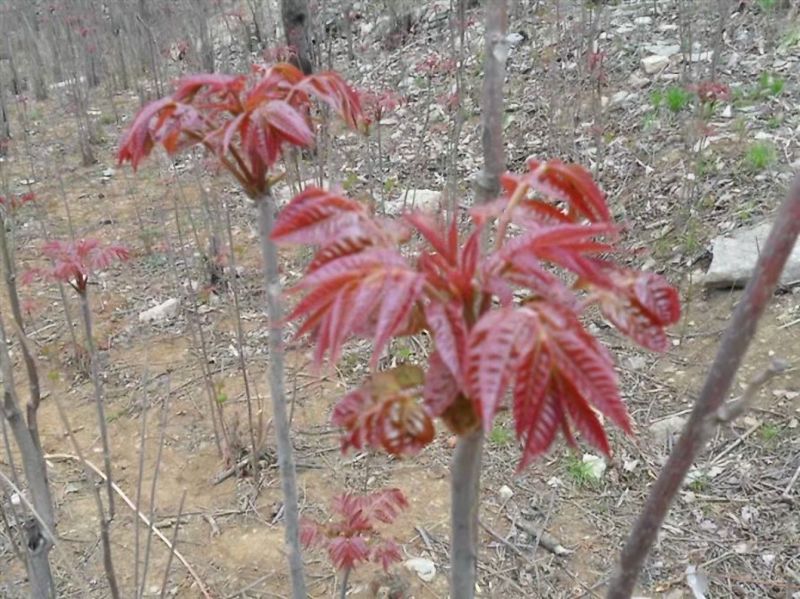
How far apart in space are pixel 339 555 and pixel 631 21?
6.03 m

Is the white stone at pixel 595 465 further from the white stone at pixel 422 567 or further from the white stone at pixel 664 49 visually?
the white stone at pixel 664 49

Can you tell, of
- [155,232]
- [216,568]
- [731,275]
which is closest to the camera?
[216,568]

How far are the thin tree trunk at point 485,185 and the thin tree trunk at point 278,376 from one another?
342 millimetres

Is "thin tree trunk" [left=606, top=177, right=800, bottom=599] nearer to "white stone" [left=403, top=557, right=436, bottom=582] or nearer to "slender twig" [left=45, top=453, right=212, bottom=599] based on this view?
"slender twig" [left=45, top=453, right=212, bottom=599]

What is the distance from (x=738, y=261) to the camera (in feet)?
11.1

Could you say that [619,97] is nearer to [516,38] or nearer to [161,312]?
[516,38]

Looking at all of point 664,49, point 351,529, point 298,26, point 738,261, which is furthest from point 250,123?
point 664,49

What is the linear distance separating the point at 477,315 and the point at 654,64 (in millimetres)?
5332

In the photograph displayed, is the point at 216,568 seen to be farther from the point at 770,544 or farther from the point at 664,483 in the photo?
the point at 664,483

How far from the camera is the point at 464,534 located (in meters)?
0.92

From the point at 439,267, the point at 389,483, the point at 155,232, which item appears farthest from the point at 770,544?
the point at 155,232

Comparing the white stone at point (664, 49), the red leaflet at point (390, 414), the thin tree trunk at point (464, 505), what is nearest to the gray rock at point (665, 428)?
the thin tree trunk at point (464, 505)

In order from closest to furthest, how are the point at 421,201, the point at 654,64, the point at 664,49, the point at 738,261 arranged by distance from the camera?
1. the point at 738,261
2. the point at 421,201
3. the point at 654,64
4. the point at 664,49

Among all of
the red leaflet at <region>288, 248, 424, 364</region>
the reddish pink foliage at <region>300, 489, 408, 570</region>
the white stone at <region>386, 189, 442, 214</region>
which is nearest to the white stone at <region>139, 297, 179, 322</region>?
the white stone at <region>386, 189, 442, 214</region>
